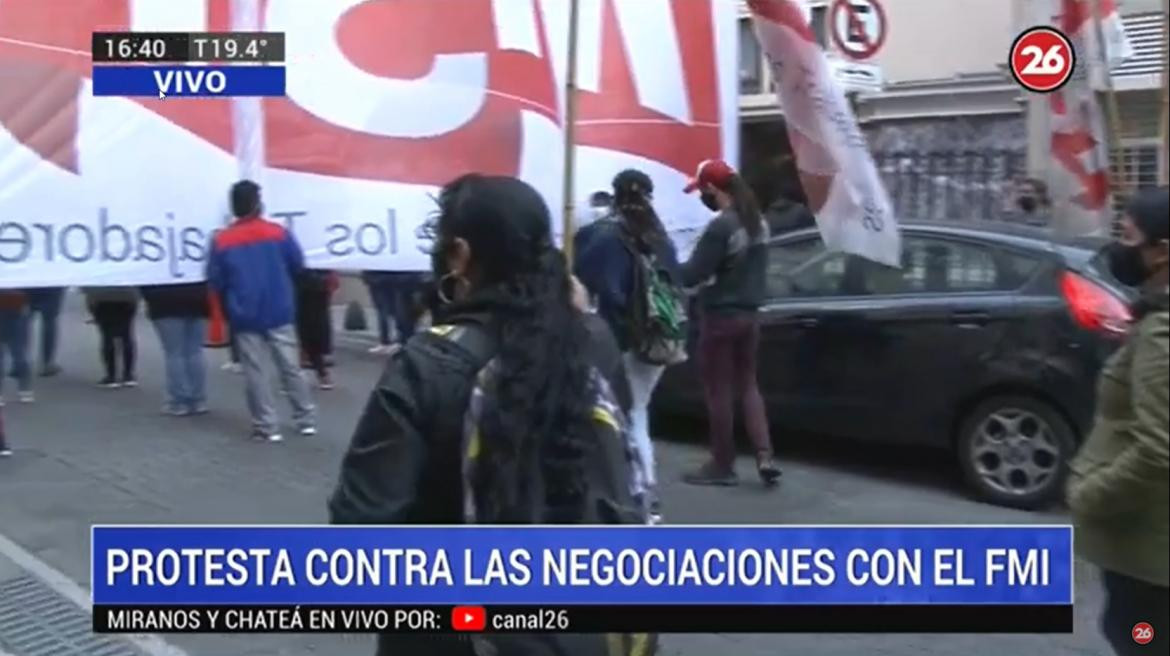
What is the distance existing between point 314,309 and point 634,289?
483 cm

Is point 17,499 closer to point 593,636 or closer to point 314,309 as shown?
point 314,309

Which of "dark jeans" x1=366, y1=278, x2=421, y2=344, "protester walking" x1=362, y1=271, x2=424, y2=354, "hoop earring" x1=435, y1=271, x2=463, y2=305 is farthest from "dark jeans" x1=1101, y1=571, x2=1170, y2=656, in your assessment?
"dark jeans" x1=366, y1=278, x2=421, y2=344

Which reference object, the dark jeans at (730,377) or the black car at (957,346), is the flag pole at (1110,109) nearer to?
the black car at (957,346)

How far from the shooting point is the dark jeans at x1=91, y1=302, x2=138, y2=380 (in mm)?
11070

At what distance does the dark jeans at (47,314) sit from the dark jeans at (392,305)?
7.56 feet

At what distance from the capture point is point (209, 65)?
6.32 metres

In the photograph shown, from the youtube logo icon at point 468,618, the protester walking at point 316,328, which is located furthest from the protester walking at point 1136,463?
the protester walking at point 316,328

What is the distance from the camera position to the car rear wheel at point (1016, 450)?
7578 millimetres

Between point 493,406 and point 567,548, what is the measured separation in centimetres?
41

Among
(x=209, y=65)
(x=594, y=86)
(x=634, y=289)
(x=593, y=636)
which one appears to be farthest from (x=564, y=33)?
(x=593, y=636)

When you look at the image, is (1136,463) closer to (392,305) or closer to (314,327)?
(314,327)

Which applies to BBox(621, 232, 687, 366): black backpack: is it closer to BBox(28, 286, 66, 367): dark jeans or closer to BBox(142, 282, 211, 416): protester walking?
BBox(142, 282, 211, 416): protester walking

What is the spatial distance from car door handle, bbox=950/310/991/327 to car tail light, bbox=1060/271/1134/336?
40cm

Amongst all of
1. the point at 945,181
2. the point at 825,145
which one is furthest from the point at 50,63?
the point at 945,181
